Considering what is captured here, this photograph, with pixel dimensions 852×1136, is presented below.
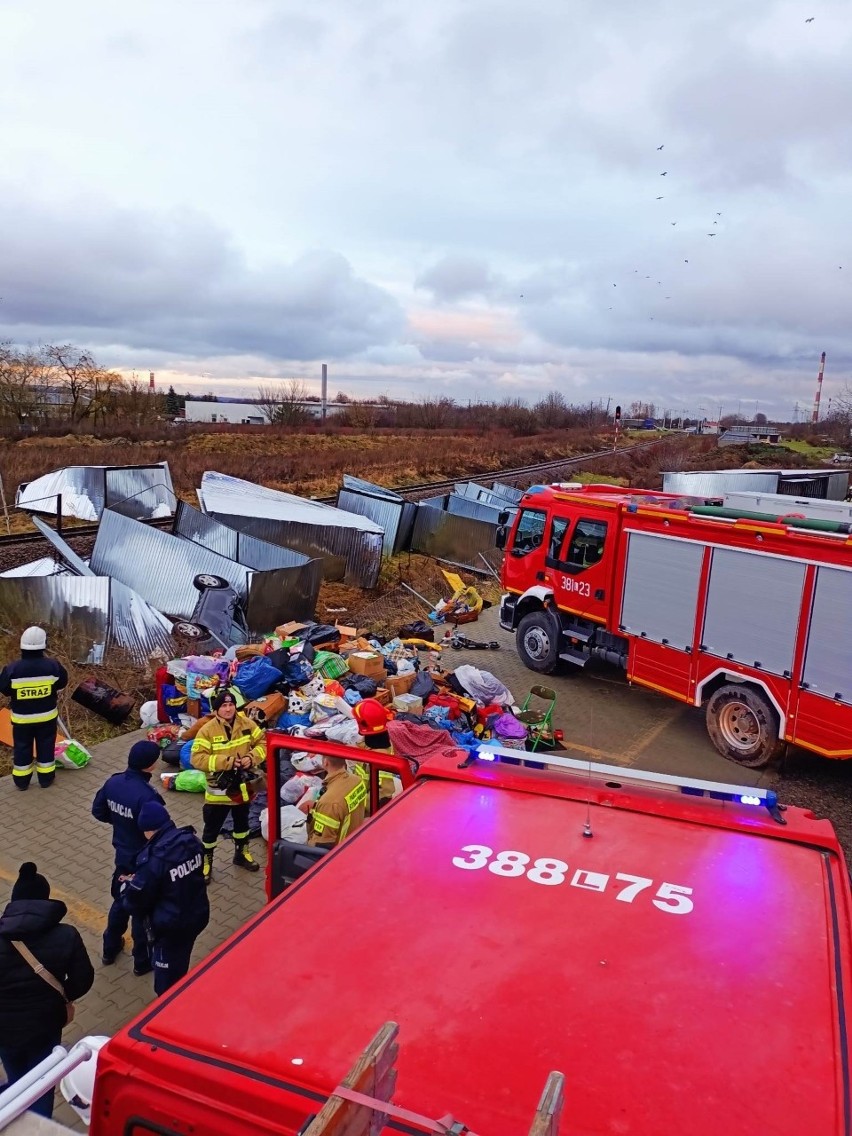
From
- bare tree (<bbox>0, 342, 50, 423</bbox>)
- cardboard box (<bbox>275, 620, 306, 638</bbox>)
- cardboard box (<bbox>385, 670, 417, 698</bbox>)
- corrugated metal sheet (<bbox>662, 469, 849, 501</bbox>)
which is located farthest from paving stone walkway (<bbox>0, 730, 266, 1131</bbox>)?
bare tree (<bbox>0, 342, 50, 423</bbox>)

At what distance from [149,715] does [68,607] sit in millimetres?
2288

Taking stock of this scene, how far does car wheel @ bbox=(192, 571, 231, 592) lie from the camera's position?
10.8 metres

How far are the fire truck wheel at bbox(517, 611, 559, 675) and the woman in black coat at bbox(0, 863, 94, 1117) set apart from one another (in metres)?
7.97

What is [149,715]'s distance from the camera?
8.58m

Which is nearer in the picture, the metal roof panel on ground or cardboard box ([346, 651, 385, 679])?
cardboard box ([346, 651, 385, 679])

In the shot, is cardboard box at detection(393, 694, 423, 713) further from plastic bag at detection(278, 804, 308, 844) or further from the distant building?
the distant building

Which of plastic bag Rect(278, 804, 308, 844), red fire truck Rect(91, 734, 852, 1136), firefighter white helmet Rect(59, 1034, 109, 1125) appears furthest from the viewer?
plastic bag Rect(278, 804, 308, 844)

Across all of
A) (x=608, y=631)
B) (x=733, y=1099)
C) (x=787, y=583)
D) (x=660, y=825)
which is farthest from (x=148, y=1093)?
(x=608, y=631)

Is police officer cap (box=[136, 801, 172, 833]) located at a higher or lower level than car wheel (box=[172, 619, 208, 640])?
higher

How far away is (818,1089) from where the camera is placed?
191cm

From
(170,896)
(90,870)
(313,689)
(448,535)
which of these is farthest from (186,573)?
(170,896)

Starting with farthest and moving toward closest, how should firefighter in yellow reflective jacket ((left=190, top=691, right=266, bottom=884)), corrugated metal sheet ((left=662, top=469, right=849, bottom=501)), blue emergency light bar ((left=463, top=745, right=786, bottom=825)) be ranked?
corrugated metal sheet ((left=662, top=469, right=849, bottom=501)) → firefighter in yellow reflective jacket ((left=190, top=691, right=266, bottom=884)) → blue emergency light bar ((left=463, top=745, right=786, bottom=825))

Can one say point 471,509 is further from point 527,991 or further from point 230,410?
point 230,410

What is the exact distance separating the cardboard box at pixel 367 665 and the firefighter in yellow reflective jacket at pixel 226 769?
327 cm
